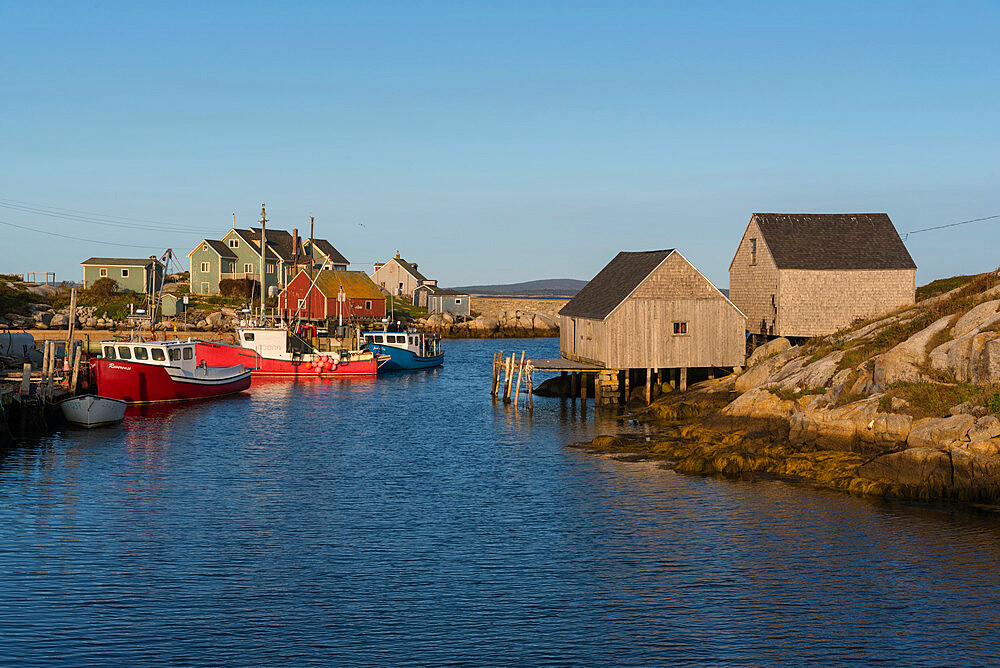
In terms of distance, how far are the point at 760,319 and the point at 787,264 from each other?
4.01m

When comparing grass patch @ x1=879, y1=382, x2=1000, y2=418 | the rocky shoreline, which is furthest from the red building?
grass patch @ x1=879, y1=382, x2=1000, y2=418

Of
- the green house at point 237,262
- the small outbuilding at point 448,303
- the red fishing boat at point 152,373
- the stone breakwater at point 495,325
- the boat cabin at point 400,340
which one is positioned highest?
the green house at point 237,262

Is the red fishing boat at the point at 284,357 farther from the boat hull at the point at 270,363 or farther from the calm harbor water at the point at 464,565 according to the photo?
the calm harbor water at the point at 464,565

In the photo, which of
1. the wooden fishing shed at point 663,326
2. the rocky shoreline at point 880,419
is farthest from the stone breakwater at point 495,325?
the rocky shoreline at point 880,419

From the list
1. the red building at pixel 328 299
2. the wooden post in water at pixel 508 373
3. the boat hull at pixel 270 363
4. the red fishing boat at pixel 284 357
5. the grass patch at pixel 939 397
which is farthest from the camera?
the red building at pixel 328 299

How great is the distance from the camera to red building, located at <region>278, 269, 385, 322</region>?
9419cm

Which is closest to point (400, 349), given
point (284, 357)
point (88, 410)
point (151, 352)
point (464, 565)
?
point (284, 357)

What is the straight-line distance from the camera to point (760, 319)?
178 feet

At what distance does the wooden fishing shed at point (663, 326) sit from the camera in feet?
158

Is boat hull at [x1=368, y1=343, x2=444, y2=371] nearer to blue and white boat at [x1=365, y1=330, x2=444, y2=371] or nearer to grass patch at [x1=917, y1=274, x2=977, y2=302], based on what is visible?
blue and white boat at [x1=365, y1=330, x2=444, y2=371]

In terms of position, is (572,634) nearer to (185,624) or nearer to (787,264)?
(185,624)

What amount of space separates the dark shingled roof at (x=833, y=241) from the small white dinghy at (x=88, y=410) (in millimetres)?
35541

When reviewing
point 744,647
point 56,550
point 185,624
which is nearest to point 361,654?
point 185,624

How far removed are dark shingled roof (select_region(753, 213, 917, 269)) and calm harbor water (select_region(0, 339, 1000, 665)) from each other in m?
23.3
